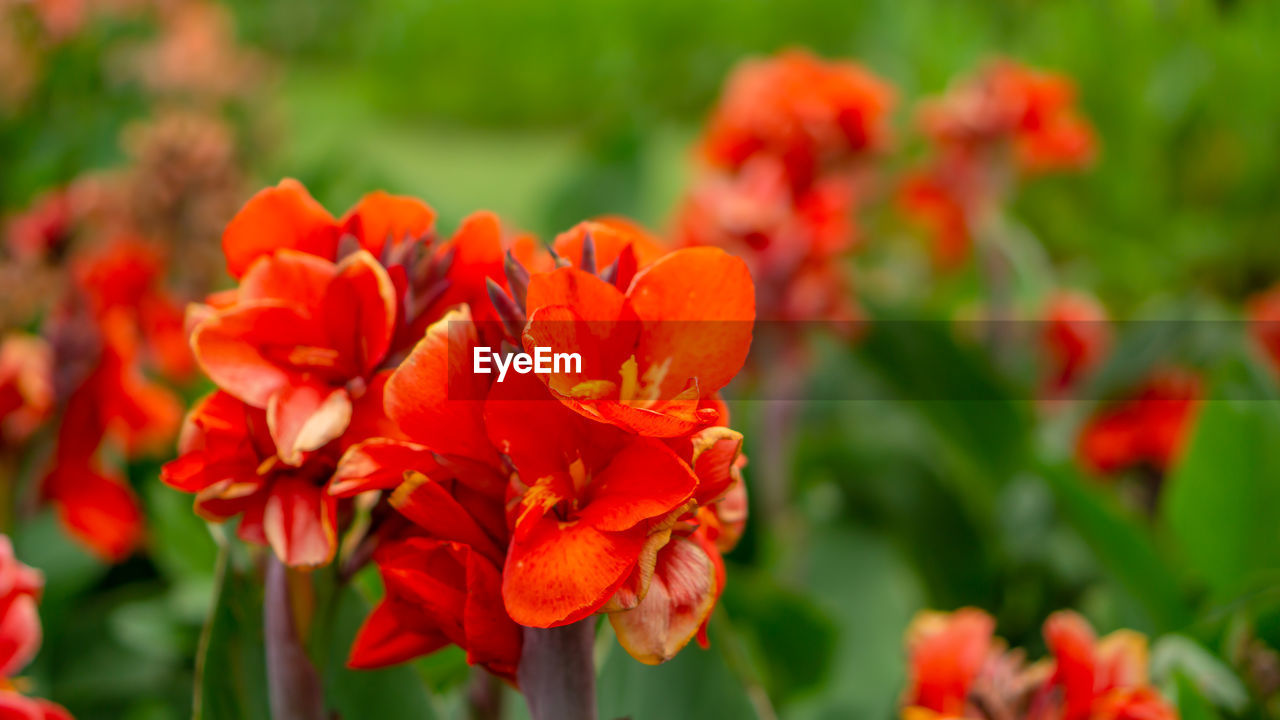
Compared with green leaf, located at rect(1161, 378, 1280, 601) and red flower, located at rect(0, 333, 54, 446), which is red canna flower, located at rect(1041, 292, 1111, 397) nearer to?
green leaf, located at rect(1161, 378, 1280, 601)

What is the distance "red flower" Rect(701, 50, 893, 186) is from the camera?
0.86m

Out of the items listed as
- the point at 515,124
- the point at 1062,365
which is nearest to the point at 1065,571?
the point at 1062,365

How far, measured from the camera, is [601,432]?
270mm

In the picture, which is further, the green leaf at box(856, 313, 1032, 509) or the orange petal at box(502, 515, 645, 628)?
the green leaf at box(856, 313, 1032, 509)

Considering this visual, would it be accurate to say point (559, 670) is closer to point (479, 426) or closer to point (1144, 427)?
point (479, 426)

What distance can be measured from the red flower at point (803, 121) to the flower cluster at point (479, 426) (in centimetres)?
58

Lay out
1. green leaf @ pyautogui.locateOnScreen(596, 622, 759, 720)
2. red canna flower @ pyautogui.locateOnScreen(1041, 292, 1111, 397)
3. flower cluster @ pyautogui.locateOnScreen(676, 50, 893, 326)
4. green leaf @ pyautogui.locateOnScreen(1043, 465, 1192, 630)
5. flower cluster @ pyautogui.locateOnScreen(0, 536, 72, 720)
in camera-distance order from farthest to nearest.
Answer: red canna flower @ pyautogui.locateOnScreen(1041, 292, 1111, 397) < flower cluster @ pyautogui.locateOnScreen(676, 50, 893, 326) < green leaf @ pyautogui.locateOnScreen(1043, 465, 1192, 630) < green leaf @ pyautogui.locateOnScreen(596, 622, 759, 720) < flower cluster @ pyautogui.locateOnScreen(0, 536, 72, 720)

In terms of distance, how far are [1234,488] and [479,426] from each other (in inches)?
20.1

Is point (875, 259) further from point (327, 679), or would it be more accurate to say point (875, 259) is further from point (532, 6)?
point (532, 6)

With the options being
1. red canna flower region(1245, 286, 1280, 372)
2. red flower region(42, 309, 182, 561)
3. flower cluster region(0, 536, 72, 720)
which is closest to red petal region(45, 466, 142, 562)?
red flower region(42, 309, 182, 561)

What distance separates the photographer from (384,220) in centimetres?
32

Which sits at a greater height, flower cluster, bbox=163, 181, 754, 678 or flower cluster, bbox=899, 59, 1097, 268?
flower cluster, bbox=163, 181, 754, 678

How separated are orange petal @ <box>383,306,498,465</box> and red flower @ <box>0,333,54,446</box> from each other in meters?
0.35

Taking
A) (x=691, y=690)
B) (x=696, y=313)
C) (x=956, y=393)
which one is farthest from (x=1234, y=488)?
(x=696, y=313)
